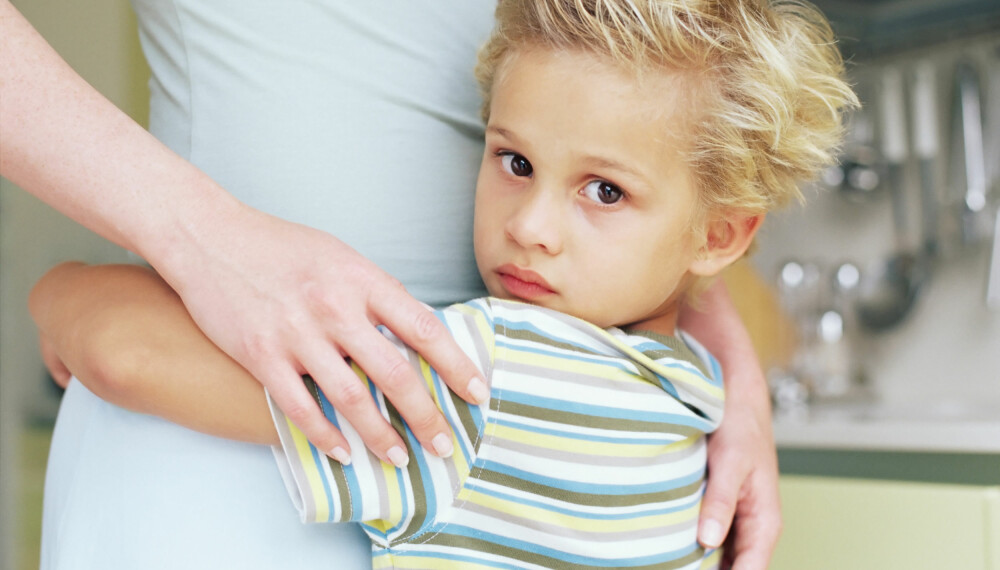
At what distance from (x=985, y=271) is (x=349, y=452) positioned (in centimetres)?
188

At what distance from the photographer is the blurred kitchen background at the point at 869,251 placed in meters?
1.97

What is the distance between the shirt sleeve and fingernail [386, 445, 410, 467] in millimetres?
11

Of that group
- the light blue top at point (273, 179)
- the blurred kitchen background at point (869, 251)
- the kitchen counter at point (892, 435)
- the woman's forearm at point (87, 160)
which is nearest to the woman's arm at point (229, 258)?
the woman's forearm at point (87, 160)

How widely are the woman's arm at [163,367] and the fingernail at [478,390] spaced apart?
135 millimetres

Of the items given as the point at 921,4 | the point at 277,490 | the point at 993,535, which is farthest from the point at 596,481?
the point at 921,4

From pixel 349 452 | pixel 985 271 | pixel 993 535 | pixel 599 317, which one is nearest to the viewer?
pixel 349 452

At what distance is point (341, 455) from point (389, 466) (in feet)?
0.11

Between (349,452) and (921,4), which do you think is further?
(921,4)

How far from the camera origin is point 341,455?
0.55 metres

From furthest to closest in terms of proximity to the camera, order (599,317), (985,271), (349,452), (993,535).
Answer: (985,271) → (993,535) → (599,317) → (349,452)

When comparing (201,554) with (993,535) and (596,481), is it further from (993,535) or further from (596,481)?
(993,535)

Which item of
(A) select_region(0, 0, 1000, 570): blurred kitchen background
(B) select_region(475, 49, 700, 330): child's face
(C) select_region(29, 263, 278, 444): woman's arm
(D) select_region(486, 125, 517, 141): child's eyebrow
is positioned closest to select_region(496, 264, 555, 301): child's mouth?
(B) select_region(475, 49, 700, 330): child's face

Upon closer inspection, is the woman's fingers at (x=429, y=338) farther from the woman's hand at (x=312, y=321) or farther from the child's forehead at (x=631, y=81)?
the child's forehead at (x=631, y=81)

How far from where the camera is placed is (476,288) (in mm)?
776
